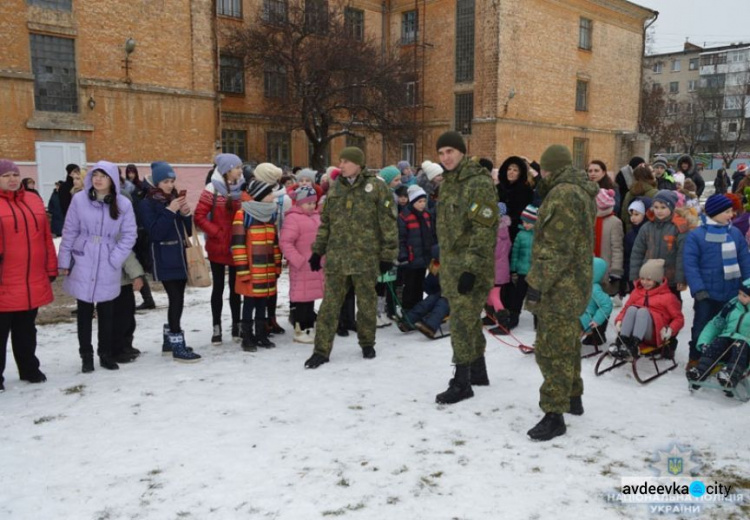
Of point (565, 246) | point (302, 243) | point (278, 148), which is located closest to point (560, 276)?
point (565, 246)

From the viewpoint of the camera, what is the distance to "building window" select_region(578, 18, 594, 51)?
107 ft

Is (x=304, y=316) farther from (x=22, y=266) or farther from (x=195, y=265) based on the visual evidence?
(x=22, y=266)

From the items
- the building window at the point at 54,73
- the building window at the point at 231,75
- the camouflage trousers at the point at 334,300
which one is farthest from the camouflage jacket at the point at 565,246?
the building window at the point at 231,75

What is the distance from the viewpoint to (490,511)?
3.19 m

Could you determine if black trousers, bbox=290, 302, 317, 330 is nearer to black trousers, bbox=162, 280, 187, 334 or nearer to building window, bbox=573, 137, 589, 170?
black trousers, bbox=162, 280, 187, 334

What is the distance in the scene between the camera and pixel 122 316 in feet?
19.4

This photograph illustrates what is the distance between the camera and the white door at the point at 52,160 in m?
18.5

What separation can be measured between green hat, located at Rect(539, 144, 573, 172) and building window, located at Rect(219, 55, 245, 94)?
2444cm

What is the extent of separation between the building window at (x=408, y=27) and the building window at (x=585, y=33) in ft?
30.0

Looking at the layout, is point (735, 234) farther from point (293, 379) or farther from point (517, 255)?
point (293, 379)

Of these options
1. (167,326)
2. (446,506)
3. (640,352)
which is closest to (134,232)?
(167,326)

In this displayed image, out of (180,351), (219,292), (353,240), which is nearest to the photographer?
(353,240)

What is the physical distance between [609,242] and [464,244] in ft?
8.95

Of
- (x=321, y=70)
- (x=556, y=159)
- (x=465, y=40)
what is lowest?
(x=556, y=159)
